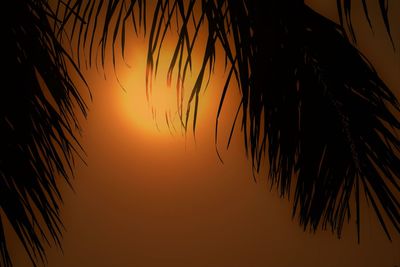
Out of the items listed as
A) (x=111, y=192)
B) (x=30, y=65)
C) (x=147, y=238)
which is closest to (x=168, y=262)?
(x=147, y=238)

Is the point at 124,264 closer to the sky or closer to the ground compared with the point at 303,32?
closer to the ground

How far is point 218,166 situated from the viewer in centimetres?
94

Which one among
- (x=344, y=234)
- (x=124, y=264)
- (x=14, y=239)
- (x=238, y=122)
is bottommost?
(x=344, y=234)

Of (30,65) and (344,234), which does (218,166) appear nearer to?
(344,234)

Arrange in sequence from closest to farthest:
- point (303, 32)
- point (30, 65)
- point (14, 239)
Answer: point (30, 65) < point (303, 32) < point (14, 239)

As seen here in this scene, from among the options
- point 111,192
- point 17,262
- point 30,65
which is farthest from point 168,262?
point 30,65

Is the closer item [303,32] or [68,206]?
[303,32]

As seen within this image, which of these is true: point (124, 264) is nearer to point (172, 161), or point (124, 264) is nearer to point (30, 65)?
point (172, 161)

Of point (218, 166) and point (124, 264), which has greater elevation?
point (218, 166)

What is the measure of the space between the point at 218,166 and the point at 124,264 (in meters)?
0.36

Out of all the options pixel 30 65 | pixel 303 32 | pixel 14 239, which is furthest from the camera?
pixel 14 239

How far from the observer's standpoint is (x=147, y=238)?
0.92 meters

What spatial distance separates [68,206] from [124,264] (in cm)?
21

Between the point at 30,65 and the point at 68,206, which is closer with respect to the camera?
the point at 30,65
